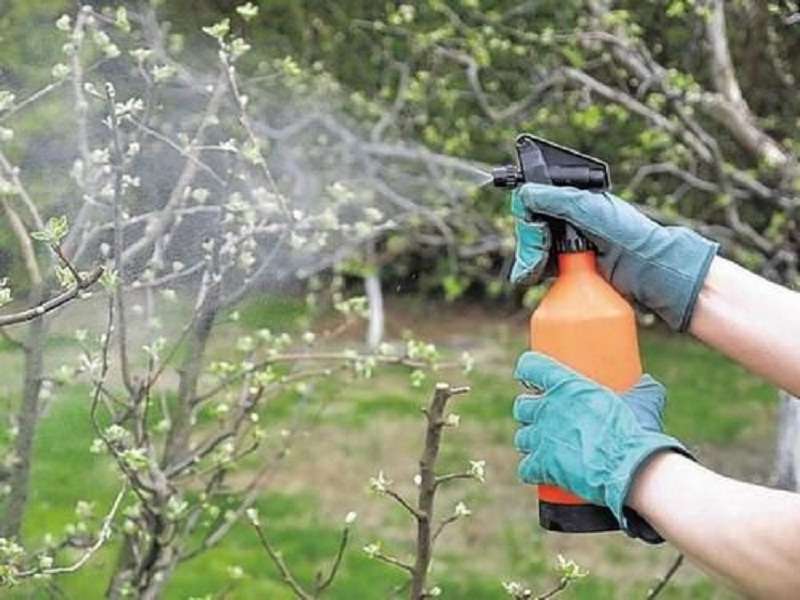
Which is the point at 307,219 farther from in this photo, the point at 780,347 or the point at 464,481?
the point at 464,481

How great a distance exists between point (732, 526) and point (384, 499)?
4201 mm

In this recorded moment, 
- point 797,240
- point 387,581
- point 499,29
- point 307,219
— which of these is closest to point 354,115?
point 499,29

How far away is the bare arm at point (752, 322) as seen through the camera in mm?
1738

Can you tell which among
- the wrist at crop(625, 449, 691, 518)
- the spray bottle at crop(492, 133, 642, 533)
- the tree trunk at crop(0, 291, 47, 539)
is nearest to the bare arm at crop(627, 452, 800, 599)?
the wrist at crop(625, 449, 691, 518)

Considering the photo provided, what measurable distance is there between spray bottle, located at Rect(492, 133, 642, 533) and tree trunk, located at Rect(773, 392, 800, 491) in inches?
73.9

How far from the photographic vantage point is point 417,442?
6.43 m

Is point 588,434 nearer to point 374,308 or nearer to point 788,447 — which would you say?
point 788,447

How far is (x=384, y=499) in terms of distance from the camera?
568 centimetres

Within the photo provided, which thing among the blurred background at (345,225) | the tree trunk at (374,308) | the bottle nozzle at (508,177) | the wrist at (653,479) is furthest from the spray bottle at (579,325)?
the tree trunk at (374,308)

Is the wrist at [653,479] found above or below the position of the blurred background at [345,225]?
above

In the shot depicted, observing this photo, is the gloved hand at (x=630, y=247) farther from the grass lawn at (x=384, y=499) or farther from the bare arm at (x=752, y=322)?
the grass lawn at (x=384, y=499)

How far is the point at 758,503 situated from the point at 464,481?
4.34m

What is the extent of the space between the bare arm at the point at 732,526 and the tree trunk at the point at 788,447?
208 cm

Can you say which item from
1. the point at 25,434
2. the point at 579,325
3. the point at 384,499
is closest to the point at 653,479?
the point at 579,325
